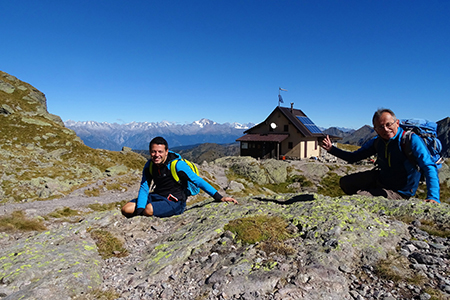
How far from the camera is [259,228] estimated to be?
528 cm

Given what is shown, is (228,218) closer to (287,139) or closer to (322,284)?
(322,284)

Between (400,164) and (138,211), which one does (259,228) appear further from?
(400,164)

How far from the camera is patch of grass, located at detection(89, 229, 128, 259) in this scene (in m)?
5.57

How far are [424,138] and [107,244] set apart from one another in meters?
8.42

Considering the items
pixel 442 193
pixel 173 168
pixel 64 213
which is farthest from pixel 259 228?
pixel 442 193

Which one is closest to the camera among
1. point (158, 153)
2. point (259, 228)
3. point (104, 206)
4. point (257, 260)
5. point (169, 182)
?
point (257, 260)

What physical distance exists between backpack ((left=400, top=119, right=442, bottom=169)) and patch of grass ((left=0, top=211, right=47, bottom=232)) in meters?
15.9

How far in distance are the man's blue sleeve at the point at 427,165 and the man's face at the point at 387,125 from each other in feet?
1.48

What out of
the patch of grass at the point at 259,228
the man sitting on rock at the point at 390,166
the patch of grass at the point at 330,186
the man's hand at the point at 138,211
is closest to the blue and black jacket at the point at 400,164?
the man sitting on rock at the point at 390,166

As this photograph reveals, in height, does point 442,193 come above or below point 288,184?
above

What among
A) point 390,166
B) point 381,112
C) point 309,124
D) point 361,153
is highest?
point 309,124

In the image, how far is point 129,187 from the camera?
24.6 metres

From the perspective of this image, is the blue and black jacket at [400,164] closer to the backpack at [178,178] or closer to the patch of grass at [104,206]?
the backpack at [178,178]

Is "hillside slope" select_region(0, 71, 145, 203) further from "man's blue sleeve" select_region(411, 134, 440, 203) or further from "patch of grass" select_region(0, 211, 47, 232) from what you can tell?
"man's blue sleeve" select_region(411, 134, 440, 203)
